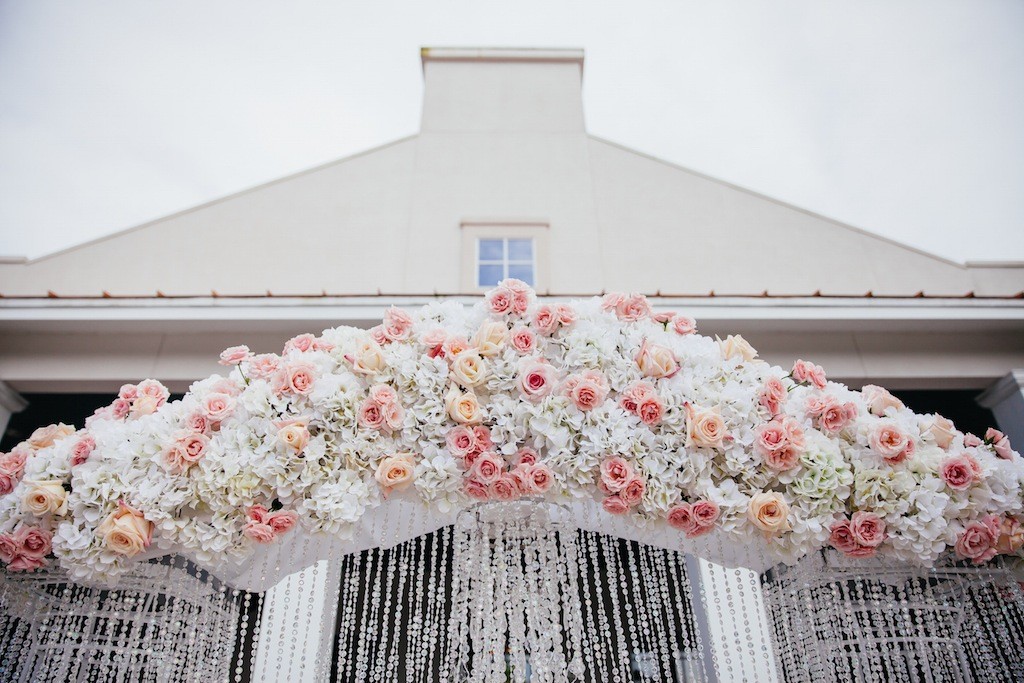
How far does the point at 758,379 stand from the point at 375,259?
4.12 meters

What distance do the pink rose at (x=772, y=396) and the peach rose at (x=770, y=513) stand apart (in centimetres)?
32

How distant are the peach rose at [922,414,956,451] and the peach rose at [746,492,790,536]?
695 millimetres

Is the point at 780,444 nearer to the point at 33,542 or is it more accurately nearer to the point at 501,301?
the point at 501,301

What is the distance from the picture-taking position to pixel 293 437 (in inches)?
72.7

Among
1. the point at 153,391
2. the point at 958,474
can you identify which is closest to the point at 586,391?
the point at 958,474

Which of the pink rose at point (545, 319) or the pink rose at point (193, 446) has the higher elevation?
the pink rose at point (545, 319)

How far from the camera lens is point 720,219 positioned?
5.73 metres

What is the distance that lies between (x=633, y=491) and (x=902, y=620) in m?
1.30

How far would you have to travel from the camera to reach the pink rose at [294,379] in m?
1.97

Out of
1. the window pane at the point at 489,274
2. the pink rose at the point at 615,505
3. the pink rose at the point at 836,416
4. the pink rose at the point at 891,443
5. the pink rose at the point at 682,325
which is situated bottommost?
the pink rose at the point at 615,505

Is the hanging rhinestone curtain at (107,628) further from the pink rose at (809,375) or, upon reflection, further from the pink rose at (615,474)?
the pink rose at (809,375)

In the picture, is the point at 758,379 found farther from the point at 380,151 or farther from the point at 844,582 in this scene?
the point at 380,151

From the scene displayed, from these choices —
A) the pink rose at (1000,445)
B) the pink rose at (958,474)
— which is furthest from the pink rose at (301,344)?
the pink rose at (1000,445)

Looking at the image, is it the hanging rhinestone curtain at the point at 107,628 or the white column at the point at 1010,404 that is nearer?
the hanging rhinestone curtain at the point at 107,628
